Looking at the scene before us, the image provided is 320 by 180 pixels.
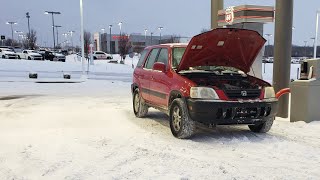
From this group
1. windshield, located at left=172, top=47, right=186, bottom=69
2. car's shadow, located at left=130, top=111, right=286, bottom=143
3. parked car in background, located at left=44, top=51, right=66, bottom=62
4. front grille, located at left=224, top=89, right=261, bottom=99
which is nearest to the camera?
front grille, located at left=224, top=89, right=261, bottom=99

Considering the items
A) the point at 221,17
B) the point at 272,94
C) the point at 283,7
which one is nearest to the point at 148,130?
the point at 272,94

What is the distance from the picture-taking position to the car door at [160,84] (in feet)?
24.1

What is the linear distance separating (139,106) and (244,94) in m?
3.12

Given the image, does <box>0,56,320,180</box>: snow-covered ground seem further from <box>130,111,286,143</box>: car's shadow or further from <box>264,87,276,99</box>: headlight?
<box>264,87,276,99</box>: headlight

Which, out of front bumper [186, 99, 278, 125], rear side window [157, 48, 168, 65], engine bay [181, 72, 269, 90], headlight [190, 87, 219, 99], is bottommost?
front bumper [186, 99, 278, 125]

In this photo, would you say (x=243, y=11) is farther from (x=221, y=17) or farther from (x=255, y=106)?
(x=255, y=106)

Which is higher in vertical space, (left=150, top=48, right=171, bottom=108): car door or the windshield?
the windshield

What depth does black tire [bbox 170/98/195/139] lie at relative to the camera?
651 centimetres

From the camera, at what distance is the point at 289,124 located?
8.20m

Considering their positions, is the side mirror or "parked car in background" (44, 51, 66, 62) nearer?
the side mirror

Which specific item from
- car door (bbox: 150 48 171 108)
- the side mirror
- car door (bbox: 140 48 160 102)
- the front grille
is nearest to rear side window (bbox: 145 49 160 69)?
car door (bbox: 140 48 160 102)

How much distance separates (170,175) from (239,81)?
2.97 meters

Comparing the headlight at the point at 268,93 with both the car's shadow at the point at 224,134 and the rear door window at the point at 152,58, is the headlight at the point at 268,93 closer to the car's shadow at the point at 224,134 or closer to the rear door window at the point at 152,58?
the car's shadow at the point at 224,134

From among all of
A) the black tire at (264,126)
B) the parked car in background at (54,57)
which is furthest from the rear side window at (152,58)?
the parked car in background at (54,57)
